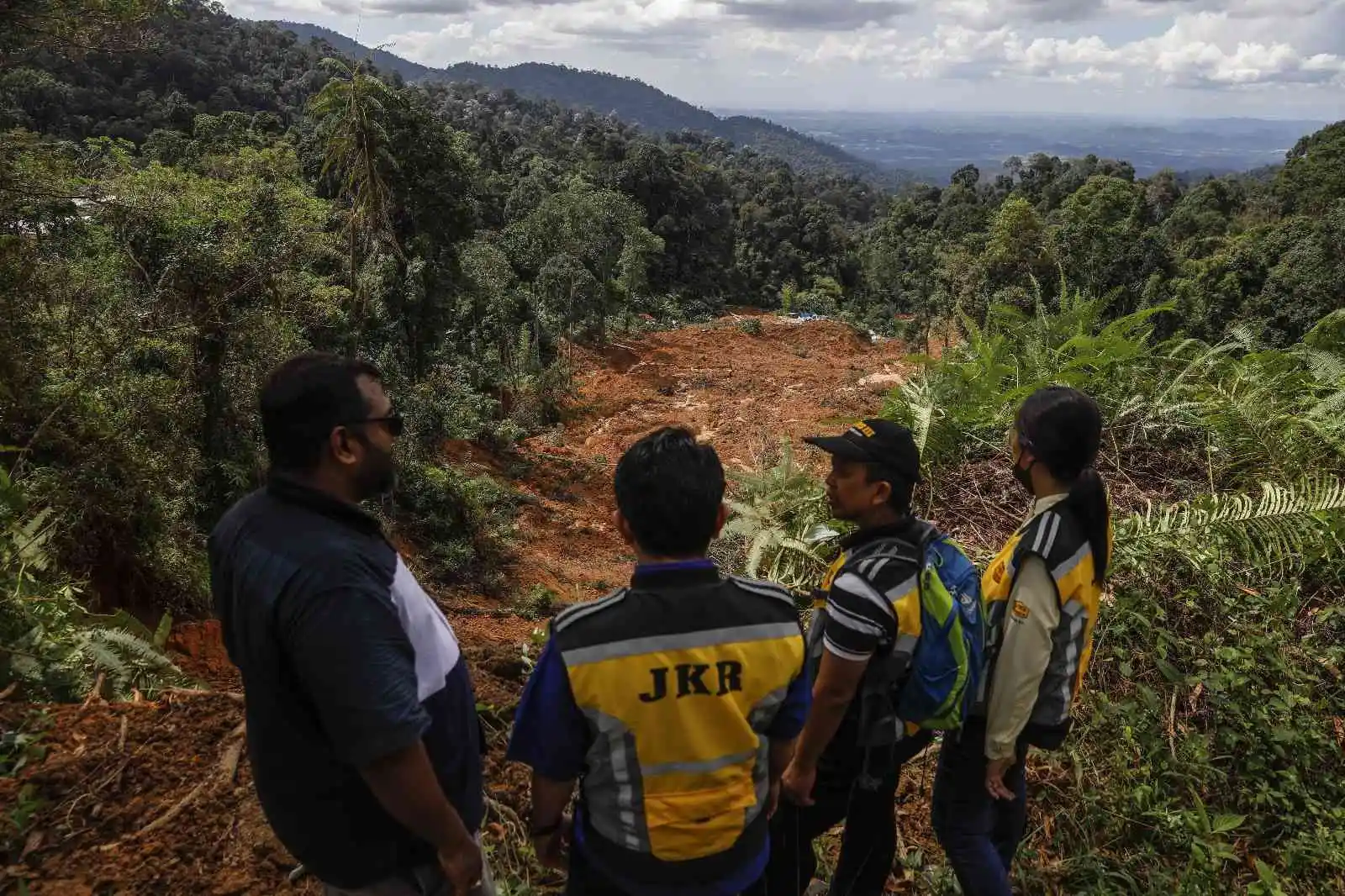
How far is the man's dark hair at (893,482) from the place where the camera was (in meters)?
2.14

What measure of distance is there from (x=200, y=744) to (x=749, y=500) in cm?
344

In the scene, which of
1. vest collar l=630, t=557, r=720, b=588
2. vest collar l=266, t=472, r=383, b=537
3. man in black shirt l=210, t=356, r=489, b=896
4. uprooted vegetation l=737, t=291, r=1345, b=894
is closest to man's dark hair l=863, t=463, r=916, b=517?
vest collar l=630, t=557, r=720, b=588

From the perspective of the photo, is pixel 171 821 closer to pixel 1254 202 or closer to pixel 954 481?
pixel 954 481

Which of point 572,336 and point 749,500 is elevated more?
point 749,500

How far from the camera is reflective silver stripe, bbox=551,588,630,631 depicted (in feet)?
5.19

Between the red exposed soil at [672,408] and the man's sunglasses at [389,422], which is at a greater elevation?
the man's sunglasses at [389,422]

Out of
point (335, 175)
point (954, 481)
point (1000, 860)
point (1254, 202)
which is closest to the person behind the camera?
point (1000, 860)

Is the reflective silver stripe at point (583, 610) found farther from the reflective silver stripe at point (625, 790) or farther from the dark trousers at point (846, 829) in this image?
the dark trousers at point (846, 829)

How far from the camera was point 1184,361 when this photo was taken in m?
6.43


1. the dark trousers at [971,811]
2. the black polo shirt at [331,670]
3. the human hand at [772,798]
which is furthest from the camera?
the dark trousers at [971,811]

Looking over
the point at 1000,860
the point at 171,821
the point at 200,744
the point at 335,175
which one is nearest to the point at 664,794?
the point at 1000,860

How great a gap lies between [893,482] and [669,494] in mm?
828

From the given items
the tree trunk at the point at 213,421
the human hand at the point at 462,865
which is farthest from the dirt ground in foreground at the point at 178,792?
the tree trunk at the point at 213,421

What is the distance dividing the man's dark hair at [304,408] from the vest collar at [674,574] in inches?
26.7
